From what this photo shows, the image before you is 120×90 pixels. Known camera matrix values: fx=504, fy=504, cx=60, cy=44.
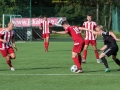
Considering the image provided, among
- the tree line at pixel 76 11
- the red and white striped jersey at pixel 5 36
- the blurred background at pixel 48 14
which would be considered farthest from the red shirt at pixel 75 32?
the tree line at pixel 76 11

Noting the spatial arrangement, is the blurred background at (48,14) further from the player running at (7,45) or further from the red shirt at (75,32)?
the red shirt at (75,32)

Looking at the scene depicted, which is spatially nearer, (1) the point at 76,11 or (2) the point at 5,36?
(2) the point at 5,36

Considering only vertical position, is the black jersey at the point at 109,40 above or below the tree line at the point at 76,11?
above

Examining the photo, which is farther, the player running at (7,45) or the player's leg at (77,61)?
the player running at (7,45)

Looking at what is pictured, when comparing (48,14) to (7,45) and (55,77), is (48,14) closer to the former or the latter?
(7,45)

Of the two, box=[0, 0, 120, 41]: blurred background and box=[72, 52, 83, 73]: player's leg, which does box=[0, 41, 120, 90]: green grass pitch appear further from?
box=[0, 0, 120, 41]: blurred background

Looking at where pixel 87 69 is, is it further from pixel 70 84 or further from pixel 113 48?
pixel 70 84

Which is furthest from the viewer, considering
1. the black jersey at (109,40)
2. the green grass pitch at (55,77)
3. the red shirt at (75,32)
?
the black jersey at (109,40)

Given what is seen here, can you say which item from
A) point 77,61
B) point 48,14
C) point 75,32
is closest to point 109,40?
point 75,32

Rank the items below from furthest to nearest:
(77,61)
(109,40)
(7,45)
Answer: (7,45)
(109,40)
(77,61)

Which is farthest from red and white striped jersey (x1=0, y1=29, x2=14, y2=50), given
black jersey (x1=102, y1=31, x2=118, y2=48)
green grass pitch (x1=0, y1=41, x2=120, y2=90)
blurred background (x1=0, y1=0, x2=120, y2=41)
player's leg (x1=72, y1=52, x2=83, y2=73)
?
blurred background (x1=0, y1=0, x2=120, y2=41)

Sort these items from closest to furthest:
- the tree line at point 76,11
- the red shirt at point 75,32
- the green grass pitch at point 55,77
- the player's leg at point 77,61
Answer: the green grass pitch at point 55,77 < the player's leg at point 77,61 < the red shirt at point 75,32 < the tree line at point 76,11

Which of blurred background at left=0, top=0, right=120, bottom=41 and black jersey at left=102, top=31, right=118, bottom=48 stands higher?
black jersey at left=102, top=31, right=118, bottom=48

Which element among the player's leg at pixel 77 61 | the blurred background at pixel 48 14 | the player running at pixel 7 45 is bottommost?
the blurred background at pixel 48 14
